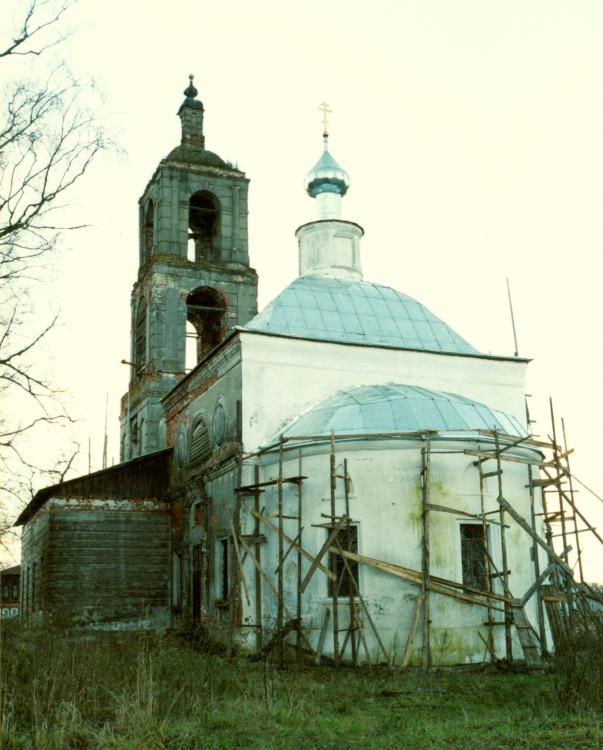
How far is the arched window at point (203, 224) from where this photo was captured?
25484 mm

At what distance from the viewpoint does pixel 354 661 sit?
40.0 feet

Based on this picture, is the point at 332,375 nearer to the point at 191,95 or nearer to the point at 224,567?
the point at 224,567

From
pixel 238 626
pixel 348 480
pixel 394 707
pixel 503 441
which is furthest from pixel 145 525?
pixel 394 707

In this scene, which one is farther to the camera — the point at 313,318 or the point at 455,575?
the point at 313,318

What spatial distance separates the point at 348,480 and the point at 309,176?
358 inches

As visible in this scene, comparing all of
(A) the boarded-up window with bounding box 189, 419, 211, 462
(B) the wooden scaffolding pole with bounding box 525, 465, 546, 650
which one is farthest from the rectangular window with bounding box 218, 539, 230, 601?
(B) the wooden scaffolding pole with bounding box 525, 465, 546, 650

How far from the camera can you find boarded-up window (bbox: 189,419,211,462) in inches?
682

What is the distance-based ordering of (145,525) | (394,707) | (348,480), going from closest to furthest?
(394,707) < (348,480) < (145,525)

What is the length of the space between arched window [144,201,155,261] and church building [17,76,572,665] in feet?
7.35

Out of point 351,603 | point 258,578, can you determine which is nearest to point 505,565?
point 351,603

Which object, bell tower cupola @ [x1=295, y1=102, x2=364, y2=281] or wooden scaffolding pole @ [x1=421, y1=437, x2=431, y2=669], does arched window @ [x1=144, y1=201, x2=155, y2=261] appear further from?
wooden scaffolding pole @ [x1=421, y1=437, x2=431, y2=669]

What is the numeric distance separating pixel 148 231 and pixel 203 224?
5.32 feet

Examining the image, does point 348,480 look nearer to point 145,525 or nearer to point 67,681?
point 67,681

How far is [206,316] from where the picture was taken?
82.1ft
